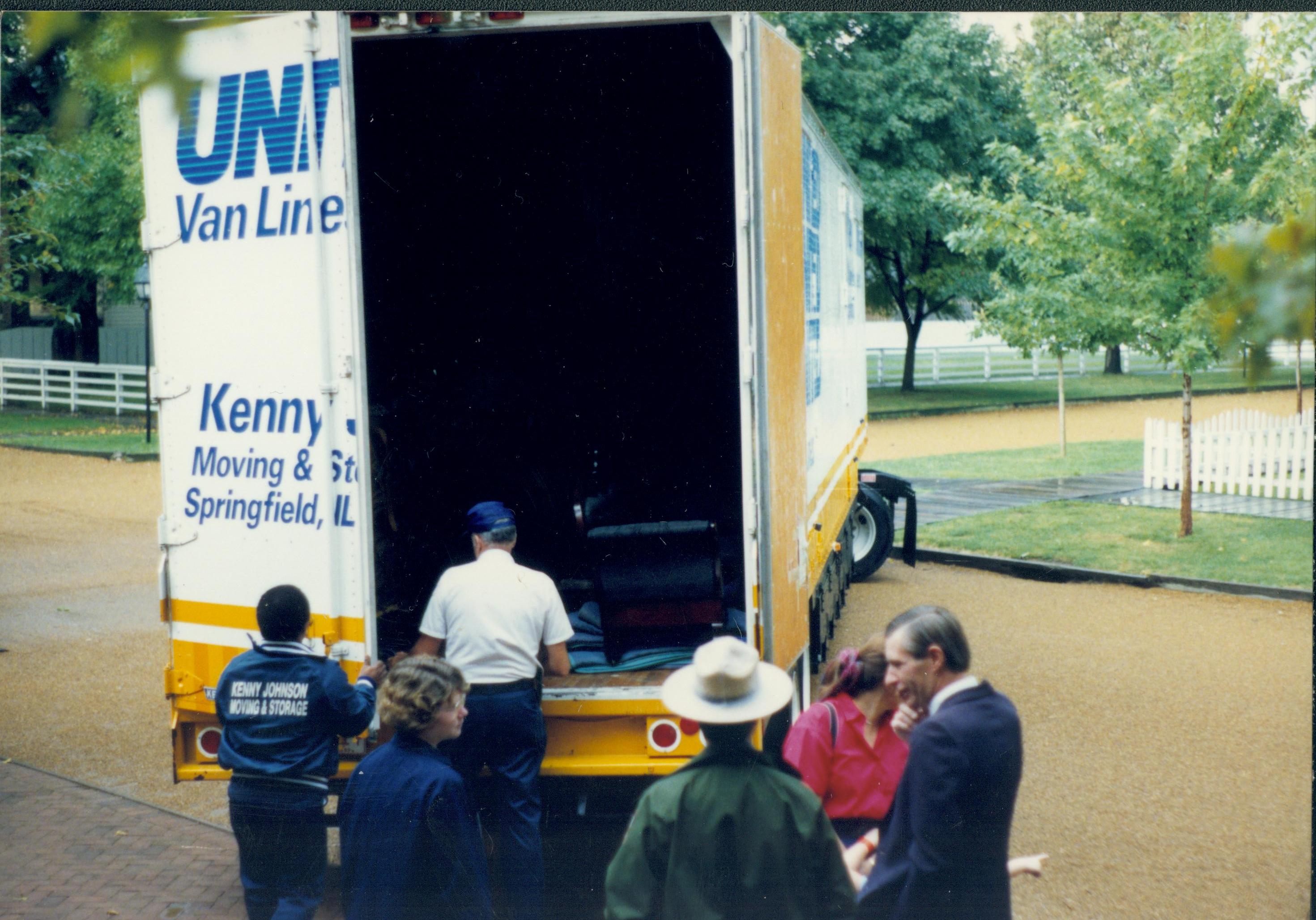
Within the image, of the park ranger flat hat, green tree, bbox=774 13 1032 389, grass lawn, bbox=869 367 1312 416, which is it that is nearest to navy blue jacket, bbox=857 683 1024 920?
the park ranger flat hat

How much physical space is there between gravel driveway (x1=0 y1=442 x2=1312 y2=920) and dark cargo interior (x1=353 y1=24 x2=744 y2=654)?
2.02 metres

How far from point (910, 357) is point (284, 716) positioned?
31017 mm

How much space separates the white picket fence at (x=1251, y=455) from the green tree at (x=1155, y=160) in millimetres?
1002

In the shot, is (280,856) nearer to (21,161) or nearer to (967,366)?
(21,161)

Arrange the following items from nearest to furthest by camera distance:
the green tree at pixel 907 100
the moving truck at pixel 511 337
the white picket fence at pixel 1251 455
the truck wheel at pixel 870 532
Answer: the moving truck at pixel 511 337, the truck wheel at pixel 870 532, the white picket fence at pixel 1251 455, the green tree at pixel 907 100

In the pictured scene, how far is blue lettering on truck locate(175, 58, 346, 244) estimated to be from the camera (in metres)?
4.48

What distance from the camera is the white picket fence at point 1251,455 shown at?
1326cm

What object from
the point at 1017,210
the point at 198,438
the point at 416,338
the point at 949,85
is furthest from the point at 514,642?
the point at 949,85

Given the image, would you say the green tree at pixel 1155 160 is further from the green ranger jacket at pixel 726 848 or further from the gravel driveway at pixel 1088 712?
the green ranger jacket at pixel 726 848

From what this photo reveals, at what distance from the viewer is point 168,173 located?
15.5ft

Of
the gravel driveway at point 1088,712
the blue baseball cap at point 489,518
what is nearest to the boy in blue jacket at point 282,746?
the blue baseball cap at point 489,518

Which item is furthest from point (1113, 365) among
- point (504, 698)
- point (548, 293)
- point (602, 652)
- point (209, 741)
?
point (209, 741)

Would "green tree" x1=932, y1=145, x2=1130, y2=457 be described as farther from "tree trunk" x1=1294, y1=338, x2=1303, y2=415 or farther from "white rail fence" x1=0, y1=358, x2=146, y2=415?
"white rail fence" x1=0, y1=358, x2=146, y2=415

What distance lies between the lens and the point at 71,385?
10047 millimetres
